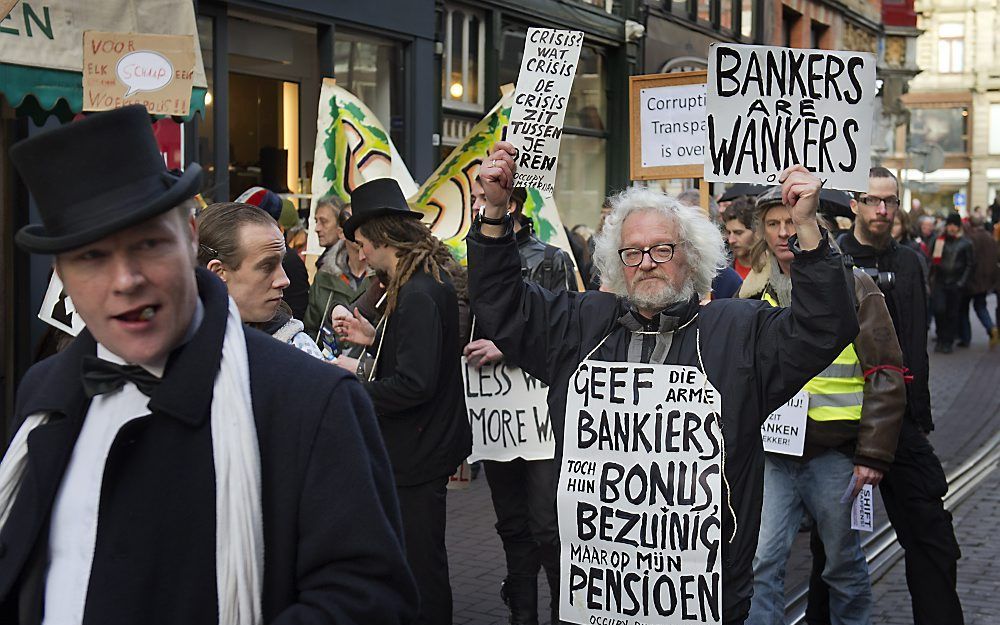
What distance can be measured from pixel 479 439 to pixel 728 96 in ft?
6.98

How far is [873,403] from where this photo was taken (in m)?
5.00

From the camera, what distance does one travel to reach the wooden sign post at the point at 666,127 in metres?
7.14

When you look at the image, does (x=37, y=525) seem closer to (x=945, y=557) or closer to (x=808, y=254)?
(x=808, y=254)

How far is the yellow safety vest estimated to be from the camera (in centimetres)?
508

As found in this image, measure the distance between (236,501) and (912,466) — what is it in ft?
13.5

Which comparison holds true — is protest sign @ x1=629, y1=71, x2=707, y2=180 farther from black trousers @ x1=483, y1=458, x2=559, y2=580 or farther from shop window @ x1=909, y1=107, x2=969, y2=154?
shop window @ x1=909, y1=107, x2=969, y2=154

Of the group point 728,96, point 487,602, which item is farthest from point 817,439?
point 487,602

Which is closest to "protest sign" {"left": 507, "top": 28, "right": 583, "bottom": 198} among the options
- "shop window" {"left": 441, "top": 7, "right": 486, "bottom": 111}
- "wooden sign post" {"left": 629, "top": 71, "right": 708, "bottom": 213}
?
"wooden sign post" {"left": 629, "top": 71, "right": 708, "bottom": 213}

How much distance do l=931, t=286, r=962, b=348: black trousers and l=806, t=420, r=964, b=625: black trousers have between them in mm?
14594

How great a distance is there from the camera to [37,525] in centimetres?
206

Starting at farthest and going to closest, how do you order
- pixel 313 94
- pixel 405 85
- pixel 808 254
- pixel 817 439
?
pixel 405 85 < pixel 313 94 < pixel 817 439 < pixel 808 254

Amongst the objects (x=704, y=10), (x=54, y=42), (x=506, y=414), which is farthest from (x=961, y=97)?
(x=54, y=42)

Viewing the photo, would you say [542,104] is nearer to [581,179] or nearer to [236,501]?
[236,501]

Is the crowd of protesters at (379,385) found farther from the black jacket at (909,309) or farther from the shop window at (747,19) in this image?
the shop window at (747,19)
